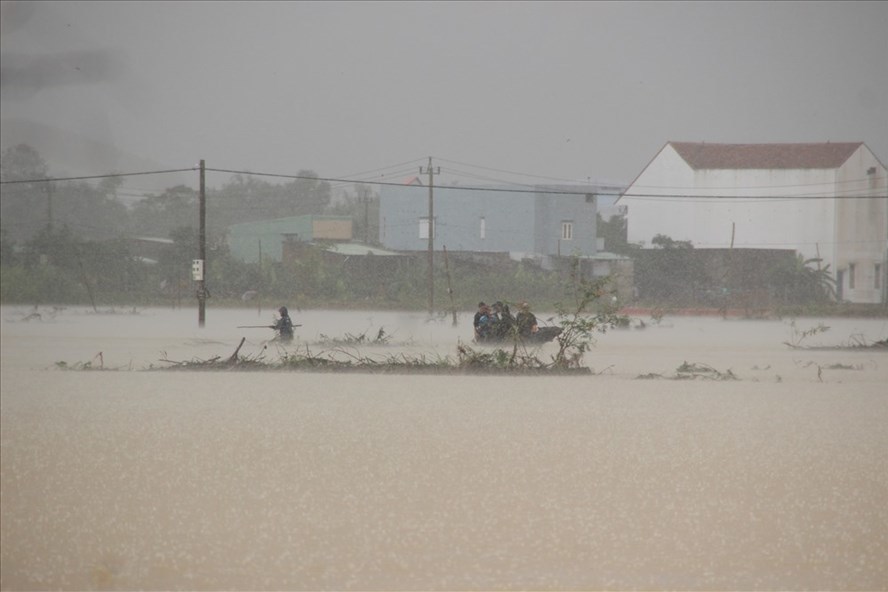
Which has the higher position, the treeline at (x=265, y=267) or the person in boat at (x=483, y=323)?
the treeline at (x=265, y=267)

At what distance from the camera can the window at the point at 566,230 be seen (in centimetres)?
728

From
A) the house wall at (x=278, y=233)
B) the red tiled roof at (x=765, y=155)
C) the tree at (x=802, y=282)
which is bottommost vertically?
the tree at (x=802, y=282)

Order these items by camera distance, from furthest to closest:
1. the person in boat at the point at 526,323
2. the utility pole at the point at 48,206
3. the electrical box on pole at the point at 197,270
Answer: the person in boat at the point at 526,323 < the electrical box on pole at the point at 197,270 < the utility pole at the point at 48,206

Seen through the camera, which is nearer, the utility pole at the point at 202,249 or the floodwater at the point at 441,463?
the floodwater at the point at 441,463

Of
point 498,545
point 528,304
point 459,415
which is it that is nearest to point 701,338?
point 528,304

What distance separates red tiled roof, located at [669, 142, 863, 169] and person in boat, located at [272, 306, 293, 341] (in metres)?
3.51

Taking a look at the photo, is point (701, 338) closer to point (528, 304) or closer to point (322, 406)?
point (528, 304)

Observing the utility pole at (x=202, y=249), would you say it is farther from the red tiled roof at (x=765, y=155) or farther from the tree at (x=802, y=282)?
the tree at (x=802, y=282)

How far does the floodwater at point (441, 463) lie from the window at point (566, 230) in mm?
1119

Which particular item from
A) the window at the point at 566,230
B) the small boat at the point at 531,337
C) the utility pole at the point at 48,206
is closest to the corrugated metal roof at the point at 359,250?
the window at the point at 566,230

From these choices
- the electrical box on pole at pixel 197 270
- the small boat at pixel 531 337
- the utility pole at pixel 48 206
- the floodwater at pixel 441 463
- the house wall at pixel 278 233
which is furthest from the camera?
the small boat at pixel 531 337

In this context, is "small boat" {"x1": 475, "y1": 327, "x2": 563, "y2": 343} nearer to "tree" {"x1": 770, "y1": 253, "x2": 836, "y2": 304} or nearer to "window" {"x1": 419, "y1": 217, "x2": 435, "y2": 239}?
"window" {"x1": 419, "y1": 217, "x2": 435, "y2": 239}

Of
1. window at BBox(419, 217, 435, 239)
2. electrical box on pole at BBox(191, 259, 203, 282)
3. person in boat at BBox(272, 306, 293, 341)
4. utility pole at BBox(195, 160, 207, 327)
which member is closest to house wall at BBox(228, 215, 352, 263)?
utility pole at BBox(195, 160, 207, 327)

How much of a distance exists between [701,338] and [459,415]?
317cm
